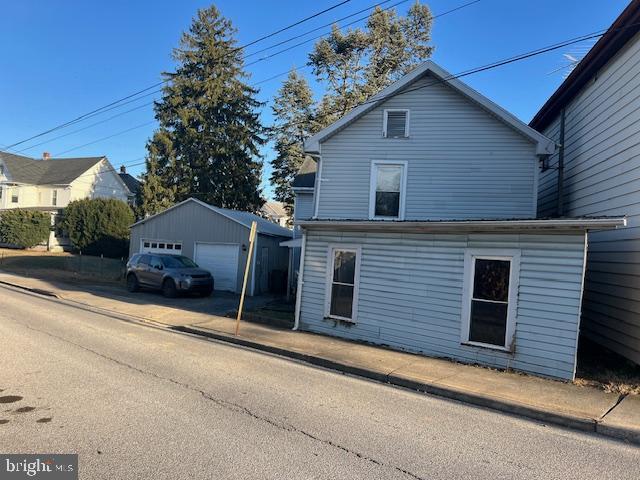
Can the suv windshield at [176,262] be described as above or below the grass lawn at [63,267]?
above

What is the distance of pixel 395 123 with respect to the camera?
14266mm

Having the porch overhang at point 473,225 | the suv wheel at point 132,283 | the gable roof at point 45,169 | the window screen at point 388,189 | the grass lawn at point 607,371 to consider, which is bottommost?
the suv wheel at point 132,283

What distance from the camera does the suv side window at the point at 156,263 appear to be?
18656 millimetres

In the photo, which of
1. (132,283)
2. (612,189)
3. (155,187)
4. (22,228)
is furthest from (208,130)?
(612,189)

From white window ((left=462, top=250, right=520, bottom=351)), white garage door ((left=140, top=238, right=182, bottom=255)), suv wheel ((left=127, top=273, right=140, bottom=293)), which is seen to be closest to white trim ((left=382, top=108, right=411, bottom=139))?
white window ((left=462, top=250, right=520, bottom=351))

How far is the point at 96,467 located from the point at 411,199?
11.3m

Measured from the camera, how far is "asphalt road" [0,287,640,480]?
4227 millimetres

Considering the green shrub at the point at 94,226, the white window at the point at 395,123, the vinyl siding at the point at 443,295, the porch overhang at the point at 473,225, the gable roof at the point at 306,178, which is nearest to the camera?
the porch overhang at the point at 473,225

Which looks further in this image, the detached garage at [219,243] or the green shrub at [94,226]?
the green shrub at [94,226]

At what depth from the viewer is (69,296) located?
16688mm

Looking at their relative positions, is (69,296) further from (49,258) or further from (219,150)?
(219,150)

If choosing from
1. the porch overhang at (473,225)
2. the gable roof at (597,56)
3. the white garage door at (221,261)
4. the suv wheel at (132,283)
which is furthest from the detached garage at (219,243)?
the gable roof at (597,56)

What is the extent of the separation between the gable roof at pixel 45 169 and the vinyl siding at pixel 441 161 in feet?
125

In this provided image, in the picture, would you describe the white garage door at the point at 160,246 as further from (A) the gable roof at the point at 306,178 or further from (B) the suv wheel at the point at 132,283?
(A) the gable roof at the point at 306,178
